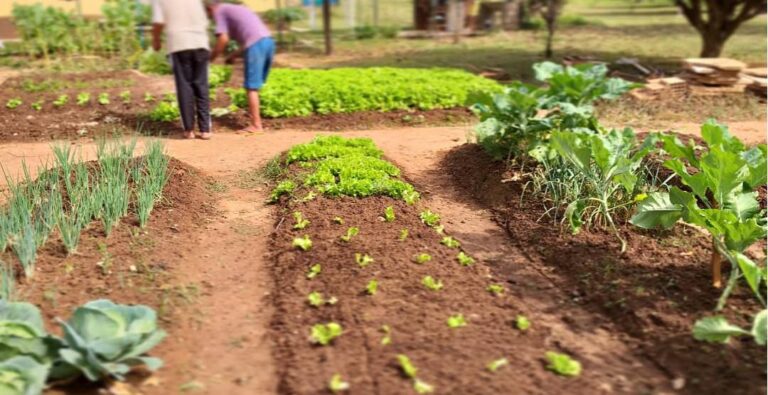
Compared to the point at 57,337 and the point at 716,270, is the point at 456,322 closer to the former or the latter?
the point at 716,270

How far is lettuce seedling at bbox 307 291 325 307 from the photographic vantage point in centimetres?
374

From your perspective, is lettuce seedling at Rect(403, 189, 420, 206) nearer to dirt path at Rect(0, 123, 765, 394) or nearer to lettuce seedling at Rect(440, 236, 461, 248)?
dirt path at Rect(0, 123, 765, 394)

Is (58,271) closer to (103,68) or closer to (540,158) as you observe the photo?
(540,158)

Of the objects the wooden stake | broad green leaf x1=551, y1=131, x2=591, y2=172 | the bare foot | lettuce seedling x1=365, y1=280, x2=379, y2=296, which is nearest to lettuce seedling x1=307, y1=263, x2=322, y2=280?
lettuce seedling x1=365, y1=280, x2=379, y2=296

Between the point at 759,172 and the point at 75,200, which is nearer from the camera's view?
the point at 759,172

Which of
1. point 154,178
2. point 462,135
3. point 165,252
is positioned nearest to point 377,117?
point 462,135

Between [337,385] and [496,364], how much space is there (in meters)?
0.69

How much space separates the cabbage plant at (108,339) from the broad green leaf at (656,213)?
8.81 feet

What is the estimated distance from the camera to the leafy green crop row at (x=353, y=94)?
8.55m

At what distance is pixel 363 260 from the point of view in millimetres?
4203

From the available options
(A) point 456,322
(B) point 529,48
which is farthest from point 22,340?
(B) point 529,48

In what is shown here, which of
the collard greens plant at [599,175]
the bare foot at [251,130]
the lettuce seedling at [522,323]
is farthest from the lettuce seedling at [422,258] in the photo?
the bare foot at [251,130]

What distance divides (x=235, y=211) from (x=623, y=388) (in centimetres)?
331

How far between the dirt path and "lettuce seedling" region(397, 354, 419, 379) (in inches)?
22.3
